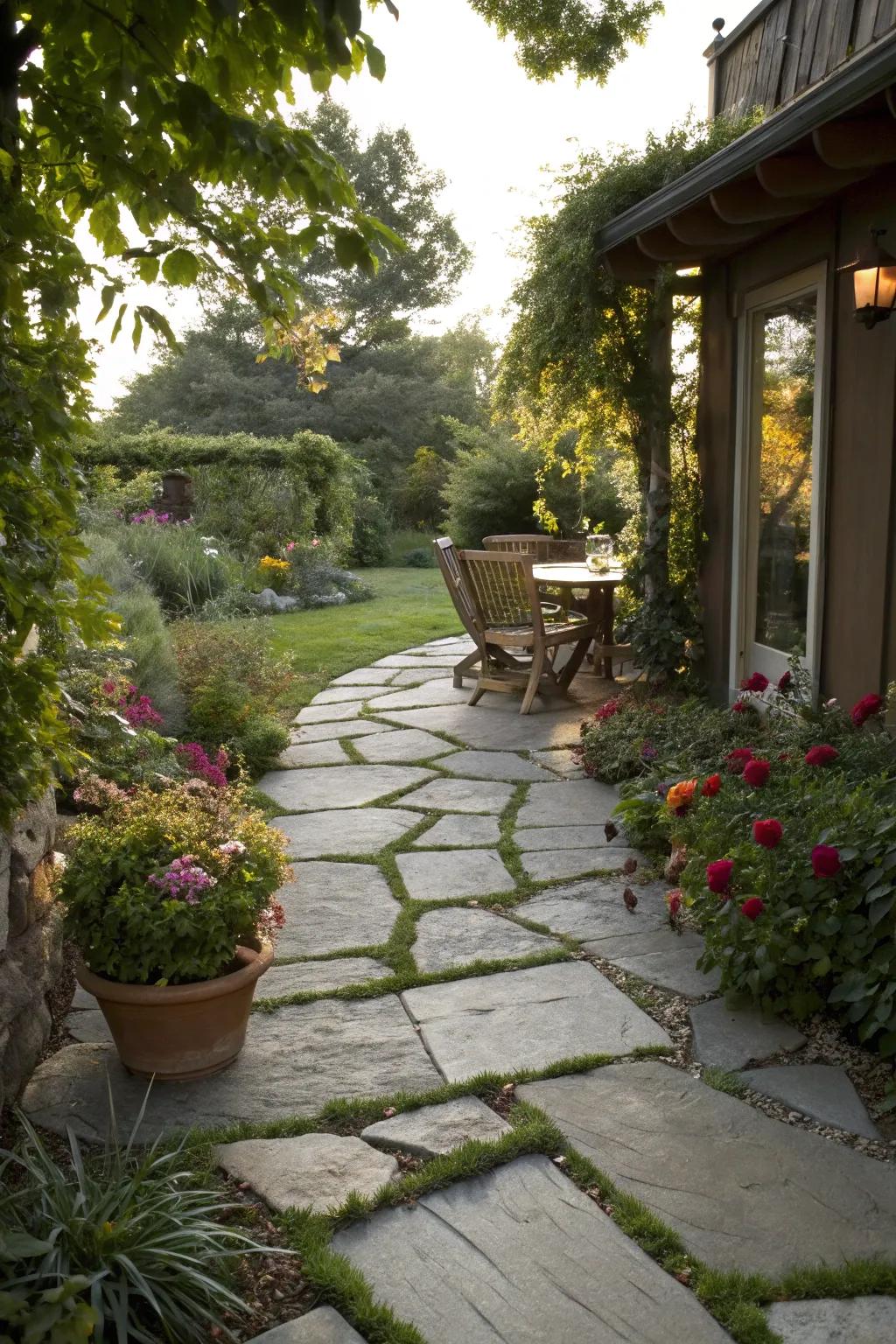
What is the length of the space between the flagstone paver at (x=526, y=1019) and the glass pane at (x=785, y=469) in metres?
2.58

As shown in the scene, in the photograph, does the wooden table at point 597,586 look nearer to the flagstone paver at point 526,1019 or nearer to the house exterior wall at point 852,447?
the house exterior wall at point 852,447

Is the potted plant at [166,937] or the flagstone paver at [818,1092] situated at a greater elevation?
the potted plant at [166,937]

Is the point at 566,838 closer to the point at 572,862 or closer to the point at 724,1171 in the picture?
the point at 572,862

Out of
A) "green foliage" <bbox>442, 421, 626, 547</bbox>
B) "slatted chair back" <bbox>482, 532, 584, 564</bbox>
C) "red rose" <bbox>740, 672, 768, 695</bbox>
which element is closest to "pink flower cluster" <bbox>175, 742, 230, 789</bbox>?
"red rose" <bbox>740, 672, 768, 695</bbox>

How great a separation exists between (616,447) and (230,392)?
1822 centimetres

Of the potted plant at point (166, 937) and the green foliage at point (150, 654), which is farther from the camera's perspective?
the green foliage at point (150, 654)

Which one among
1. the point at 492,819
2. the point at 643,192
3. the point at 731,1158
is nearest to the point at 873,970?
the point at 731,1158

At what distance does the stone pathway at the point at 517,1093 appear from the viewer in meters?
1.92

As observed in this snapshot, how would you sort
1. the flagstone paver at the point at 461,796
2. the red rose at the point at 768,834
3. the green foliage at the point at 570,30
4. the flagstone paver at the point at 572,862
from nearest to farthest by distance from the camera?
the red rose at the point at 768,834 → the flagstone paver at the point at 572,862 → the flagstone paver at the point at 461,796 → the green foliage at the point at 570,30

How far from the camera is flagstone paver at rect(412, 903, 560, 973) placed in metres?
3.37

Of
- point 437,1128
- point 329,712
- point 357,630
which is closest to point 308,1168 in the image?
point 437,1128

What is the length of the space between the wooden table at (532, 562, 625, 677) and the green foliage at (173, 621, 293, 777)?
1.85 m

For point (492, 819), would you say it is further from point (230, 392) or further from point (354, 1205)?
point (230, 392)

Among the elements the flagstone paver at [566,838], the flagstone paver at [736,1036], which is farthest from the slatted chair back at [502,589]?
the flagstone paver at [736,1036]
